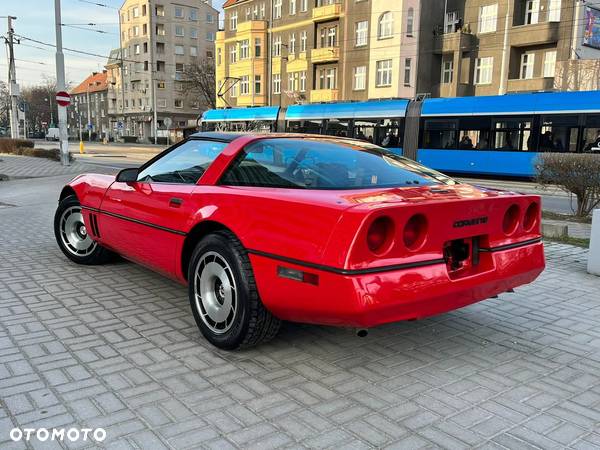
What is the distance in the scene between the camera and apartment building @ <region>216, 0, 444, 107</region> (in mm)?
37656

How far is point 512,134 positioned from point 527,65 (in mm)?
18029

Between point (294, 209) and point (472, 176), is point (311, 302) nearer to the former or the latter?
point (294, 209)

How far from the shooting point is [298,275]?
2963 mm

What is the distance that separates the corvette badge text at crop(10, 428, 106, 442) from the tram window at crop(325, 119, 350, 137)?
2160 centimetres

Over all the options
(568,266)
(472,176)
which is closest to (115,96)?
(472,176)

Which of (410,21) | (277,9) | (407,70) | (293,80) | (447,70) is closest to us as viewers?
(410,21)

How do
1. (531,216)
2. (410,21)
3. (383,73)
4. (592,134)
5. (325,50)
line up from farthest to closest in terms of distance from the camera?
(325,50) → (383,73) → (410,21) → (592,134) → (531,216)

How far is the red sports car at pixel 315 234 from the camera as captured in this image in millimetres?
2826

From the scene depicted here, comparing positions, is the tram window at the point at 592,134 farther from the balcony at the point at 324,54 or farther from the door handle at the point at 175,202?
the balcony at the point at 324,54

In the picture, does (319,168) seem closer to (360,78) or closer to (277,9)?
(360,78)

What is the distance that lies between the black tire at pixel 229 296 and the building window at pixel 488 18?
36.2 m

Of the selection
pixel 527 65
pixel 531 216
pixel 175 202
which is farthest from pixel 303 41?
pixel 531 216

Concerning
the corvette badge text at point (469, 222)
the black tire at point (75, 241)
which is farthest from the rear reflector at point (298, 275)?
the black tire at point (75, 241)

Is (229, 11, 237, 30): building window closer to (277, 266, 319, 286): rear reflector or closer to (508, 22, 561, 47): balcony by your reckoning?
(508, 22, 561, 47): balcony
